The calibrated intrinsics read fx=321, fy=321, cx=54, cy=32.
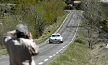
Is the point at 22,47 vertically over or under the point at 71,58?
over

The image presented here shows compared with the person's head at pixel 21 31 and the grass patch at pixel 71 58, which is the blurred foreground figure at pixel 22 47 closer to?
the person's head at pixel 21 31

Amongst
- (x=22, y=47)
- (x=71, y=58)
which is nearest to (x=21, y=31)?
(x=22, y=47)

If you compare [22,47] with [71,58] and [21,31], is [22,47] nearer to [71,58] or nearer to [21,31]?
[21,31]

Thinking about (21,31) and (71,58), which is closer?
(21,31)

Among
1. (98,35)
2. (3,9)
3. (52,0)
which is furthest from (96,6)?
(52,0)

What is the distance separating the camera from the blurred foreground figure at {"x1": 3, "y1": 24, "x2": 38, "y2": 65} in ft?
17.1

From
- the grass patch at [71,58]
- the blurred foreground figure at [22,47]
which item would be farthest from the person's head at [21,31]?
A: the grass patch at [71,58]

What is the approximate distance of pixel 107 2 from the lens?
22.0 ft

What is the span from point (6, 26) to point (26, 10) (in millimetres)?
20916

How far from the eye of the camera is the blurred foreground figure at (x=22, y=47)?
5.21m

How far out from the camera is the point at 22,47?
17.1 feet

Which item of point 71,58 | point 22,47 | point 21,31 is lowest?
point 71,58

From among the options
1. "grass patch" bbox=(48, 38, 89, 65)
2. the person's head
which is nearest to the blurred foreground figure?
the person's head

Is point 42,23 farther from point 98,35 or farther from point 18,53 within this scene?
point 18,53
